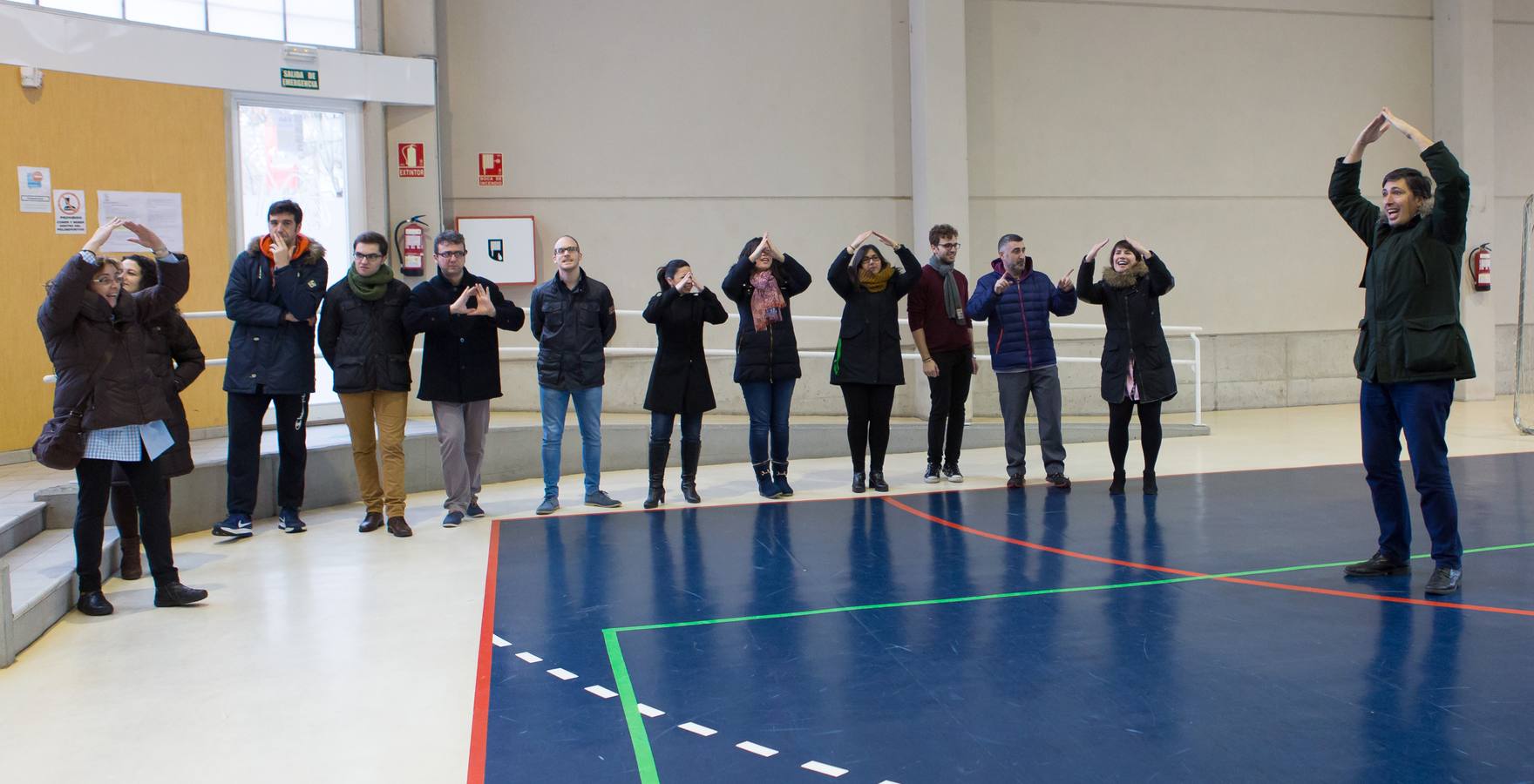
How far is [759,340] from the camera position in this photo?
296 inches

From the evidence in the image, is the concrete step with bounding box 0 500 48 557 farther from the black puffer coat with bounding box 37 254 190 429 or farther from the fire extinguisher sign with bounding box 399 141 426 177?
the fire extinguisher sign with bounding box 399 141 426 177

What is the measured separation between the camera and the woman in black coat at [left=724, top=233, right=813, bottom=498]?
7.53 meters

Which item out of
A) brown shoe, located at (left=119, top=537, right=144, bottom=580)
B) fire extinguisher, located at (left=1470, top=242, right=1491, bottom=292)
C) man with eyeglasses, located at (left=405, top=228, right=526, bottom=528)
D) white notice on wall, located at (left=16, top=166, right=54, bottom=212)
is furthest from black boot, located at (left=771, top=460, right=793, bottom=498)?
fire extinguisher, located at (left=1470, top=242, right=1491, bottom=292)

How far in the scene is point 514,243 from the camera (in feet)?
33.3

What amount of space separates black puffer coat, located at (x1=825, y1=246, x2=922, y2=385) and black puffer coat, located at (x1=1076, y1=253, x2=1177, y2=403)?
1.19 m

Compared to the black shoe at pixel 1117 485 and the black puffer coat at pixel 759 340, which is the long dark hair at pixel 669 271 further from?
the black shoe at pixel 1117 485

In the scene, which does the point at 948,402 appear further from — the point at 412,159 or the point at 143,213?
the point at 143,213

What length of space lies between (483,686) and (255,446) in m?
3.44

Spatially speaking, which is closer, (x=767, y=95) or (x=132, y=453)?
(x=132, y=453)

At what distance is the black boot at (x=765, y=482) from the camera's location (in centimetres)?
775

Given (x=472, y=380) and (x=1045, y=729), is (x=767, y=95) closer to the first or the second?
(x=472, y=380)

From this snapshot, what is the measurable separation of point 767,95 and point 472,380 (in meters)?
5.01

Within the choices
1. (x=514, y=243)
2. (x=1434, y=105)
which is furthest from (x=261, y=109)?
(x=1434, y=105)


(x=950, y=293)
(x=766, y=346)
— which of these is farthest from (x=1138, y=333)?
(x=766, y=346)
